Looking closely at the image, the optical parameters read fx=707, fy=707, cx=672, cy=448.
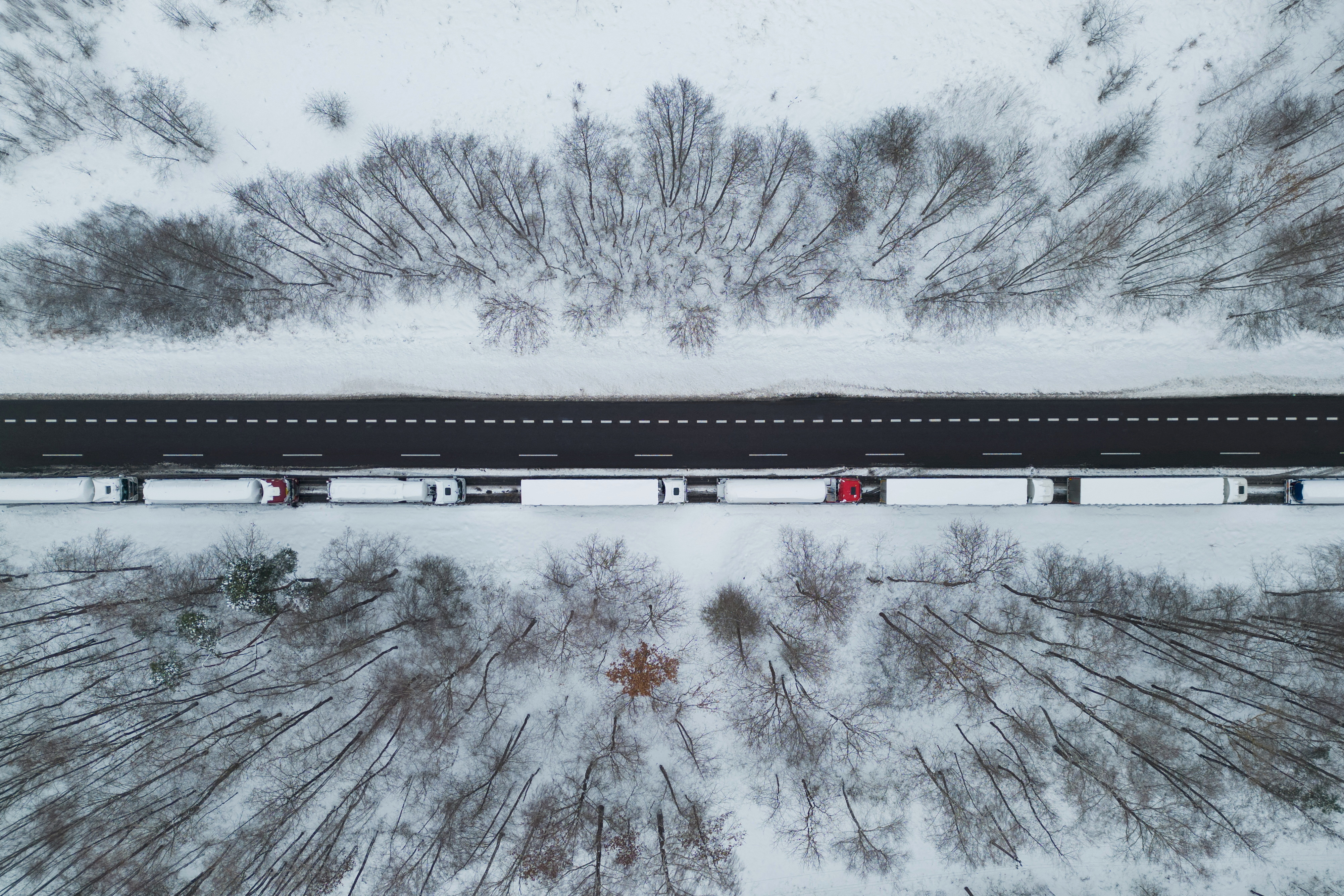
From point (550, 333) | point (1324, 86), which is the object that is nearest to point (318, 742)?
point (550, 333)

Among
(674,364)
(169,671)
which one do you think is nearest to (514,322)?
(674,364)

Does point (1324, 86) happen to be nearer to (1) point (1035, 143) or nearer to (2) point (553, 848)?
(1) point (1035, 143)

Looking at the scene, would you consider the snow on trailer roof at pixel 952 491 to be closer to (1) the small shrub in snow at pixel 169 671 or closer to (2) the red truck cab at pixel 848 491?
(2) the red truck cab at pixel 848 491

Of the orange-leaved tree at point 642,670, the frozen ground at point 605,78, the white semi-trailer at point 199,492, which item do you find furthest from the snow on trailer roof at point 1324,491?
the white semi-trailer at point 199,492

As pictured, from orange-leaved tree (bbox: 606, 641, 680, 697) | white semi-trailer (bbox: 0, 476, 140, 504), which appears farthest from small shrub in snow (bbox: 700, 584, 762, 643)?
white semi-trailer (bbox: 0, 476, 140, 504)

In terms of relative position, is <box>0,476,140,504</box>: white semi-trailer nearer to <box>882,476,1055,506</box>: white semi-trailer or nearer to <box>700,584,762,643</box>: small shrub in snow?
<box>700,584,762,643</box>: small shrub in snow

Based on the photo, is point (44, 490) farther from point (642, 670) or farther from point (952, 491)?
point (952, 491)
